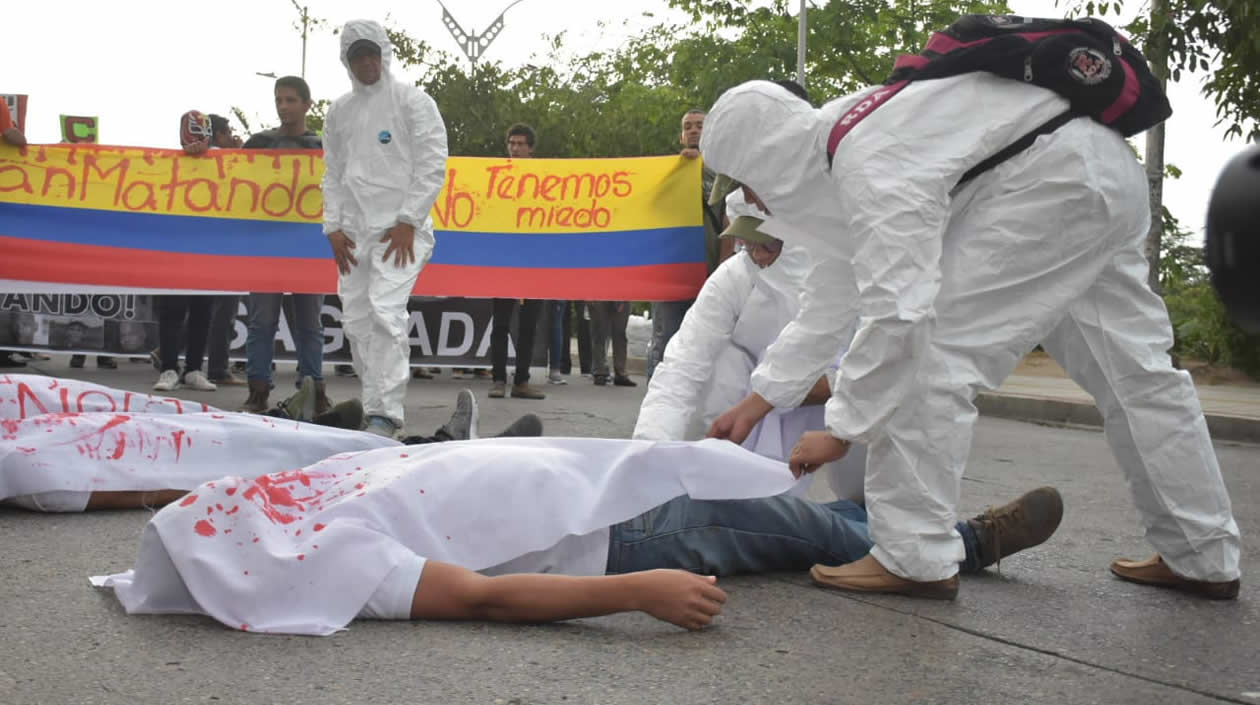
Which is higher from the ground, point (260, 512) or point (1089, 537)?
point (260, 512)

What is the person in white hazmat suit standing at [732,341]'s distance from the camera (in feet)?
14.5

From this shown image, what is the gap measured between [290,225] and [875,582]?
7.26 m

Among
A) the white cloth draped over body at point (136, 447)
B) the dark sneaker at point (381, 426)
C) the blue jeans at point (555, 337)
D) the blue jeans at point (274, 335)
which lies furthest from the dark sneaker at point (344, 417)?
the blue jeans at point (555, 337)

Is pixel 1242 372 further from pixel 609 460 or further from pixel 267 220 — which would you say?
pixel 609 460

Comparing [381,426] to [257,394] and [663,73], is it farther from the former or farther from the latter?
[663,73]

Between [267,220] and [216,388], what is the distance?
4.07ft

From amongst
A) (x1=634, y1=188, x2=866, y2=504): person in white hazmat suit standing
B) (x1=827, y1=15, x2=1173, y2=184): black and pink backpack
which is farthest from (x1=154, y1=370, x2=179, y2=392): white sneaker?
(x1=827, y1=15, x2=1173, y2=184): black and pink backpack

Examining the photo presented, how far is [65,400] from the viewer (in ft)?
14.9

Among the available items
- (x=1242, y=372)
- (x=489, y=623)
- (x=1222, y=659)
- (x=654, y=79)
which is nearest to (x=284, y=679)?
(x=489, y=623)

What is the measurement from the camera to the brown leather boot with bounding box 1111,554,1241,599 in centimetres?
338

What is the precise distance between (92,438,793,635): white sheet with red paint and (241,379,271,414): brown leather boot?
16.1ft

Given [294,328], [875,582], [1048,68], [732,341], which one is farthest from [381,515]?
[294,328]

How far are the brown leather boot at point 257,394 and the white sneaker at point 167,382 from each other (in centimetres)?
148

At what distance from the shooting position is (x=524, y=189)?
1073cm
